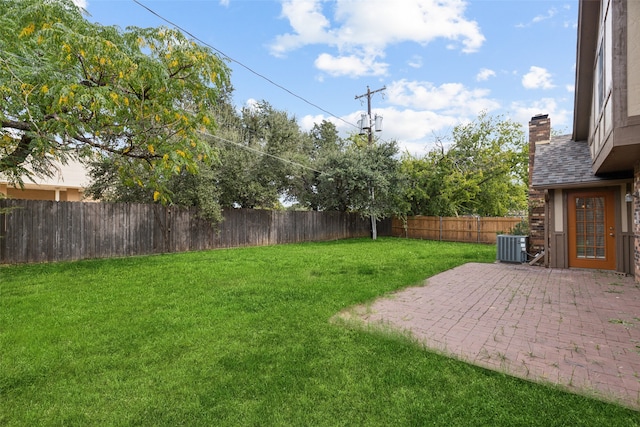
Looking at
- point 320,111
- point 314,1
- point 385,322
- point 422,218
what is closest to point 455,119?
point 422,218

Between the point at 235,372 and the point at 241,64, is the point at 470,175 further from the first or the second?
the point at 235,372

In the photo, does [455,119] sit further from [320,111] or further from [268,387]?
[268,387]

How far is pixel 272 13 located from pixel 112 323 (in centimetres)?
880

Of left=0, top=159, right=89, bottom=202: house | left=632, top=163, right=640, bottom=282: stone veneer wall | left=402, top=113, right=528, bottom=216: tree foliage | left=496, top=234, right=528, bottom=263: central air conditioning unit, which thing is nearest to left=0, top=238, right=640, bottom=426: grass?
left=632, top=163, right=640, bottom=282: stone veneer wall

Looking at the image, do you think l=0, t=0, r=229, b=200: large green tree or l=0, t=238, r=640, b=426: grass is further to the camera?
l=0, t=0, r=229, b=200: large green tree

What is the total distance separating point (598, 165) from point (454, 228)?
1075 centimetres

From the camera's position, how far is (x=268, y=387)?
7.59 feet

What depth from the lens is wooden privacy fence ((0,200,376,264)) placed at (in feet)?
25.2

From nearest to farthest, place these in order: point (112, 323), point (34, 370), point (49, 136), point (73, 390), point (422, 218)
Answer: point (73, 390)
point (34, 370)
point (112, 323)
point (49, 136)
point (422, 218)

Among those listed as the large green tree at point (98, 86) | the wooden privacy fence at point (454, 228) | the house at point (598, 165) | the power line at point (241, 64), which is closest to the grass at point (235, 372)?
the large green tree at point (98, 86)

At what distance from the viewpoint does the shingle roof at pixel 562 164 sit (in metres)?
7.21

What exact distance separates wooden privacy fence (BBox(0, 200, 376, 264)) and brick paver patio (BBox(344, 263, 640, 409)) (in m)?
8.51

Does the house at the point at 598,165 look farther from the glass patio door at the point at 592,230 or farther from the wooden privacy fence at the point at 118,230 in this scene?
the wooden privacy fence at the point at 118,230

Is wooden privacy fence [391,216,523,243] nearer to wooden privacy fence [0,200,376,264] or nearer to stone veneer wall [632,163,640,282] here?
wooden privacy fence [0,200,376,264]
